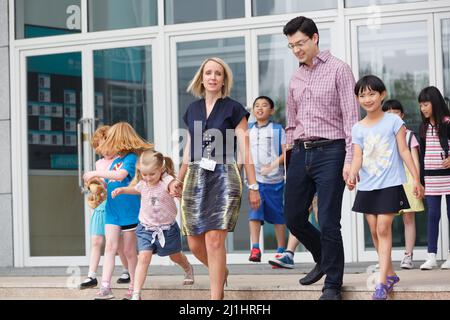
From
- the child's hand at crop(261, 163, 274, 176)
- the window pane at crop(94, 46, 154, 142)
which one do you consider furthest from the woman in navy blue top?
the window pane at crop(94, 46, 154, 142)

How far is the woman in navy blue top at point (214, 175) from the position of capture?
19.9 feet

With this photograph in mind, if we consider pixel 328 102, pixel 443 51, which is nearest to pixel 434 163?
pixel 443 51

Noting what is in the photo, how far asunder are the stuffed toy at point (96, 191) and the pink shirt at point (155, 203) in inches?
14.4

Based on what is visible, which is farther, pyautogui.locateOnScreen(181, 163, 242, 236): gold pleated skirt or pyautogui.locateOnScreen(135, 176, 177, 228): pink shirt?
pyautogui.locateOnScreen(135, 176, 177, 228): pink shirt

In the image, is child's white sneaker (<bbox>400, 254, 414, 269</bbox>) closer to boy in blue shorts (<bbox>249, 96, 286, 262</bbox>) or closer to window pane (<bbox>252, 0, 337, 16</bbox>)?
boy in blue shorts (<bbox>249, 96, 286, 262</bbox>)

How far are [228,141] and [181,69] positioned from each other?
388 cm

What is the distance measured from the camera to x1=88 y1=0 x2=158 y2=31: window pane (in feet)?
32.9

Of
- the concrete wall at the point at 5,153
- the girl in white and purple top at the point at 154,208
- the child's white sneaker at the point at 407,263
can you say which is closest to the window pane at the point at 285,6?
the child's white sneaker at the point at 407,263

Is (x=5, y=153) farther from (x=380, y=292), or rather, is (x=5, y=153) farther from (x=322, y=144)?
(x=380, y=292)

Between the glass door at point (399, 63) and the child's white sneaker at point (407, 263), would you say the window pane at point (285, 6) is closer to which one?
the glass door at point (399, 63)

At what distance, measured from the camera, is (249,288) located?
6.77 meters

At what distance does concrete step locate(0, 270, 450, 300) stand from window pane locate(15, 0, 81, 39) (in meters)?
3.15

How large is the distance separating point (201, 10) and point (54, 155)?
230 centimetres
